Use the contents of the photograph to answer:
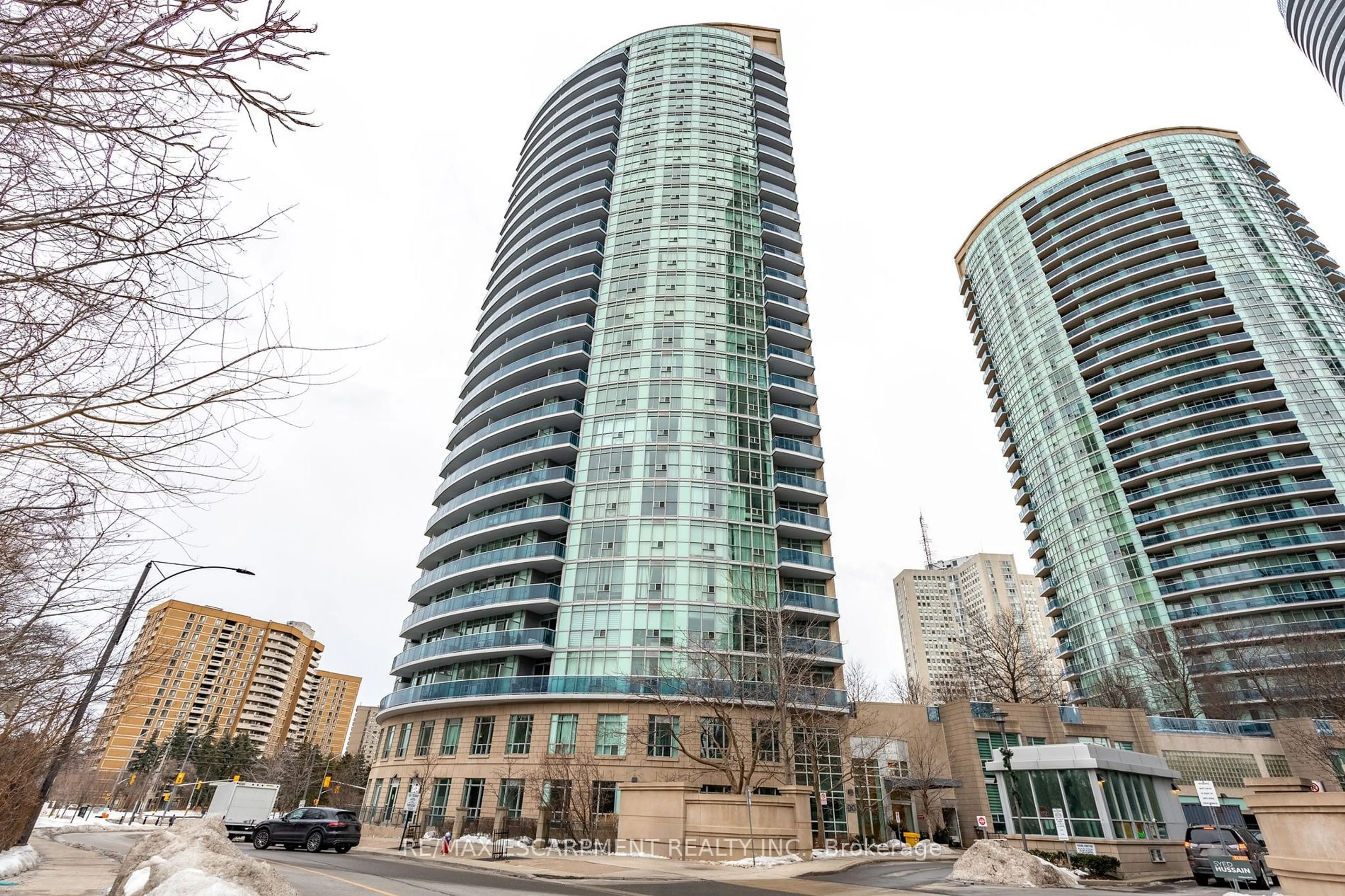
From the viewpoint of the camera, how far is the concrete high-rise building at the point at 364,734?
13188 centimetres

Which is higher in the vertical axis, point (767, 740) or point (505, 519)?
point (505, 519)

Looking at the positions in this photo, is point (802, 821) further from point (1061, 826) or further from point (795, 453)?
point (795, 453)

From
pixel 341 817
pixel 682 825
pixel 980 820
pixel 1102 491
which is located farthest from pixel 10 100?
pixel 1102 491

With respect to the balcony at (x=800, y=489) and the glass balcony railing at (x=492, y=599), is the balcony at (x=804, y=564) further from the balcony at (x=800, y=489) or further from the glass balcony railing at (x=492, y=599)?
the glass balcony railing at (x=492, y=599)

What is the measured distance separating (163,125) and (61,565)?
314 inches

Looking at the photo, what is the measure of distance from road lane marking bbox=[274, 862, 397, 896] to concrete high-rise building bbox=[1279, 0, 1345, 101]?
423 feet

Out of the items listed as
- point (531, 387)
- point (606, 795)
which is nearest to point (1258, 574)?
point (606, 795)

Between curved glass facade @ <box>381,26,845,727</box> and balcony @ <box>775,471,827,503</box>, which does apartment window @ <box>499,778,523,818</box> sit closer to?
curved glass facade @ <box>381,26,845,727</box>

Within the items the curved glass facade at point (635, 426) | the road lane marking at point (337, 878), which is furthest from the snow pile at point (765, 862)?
the curved glass facade at point (635, 426)

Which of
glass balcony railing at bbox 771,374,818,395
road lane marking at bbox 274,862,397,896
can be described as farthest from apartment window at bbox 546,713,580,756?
glass balcony railing at bbox 771,374,818,395

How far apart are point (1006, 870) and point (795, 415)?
114 ft

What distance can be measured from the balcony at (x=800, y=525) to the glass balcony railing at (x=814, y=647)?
25.6ft

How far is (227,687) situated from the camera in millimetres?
127250

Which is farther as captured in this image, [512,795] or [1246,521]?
[1246,521]
